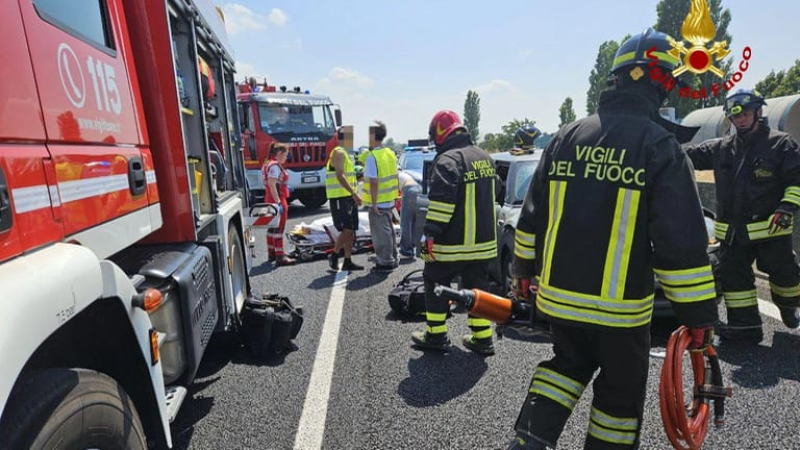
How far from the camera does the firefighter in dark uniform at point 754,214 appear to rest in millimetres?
3967

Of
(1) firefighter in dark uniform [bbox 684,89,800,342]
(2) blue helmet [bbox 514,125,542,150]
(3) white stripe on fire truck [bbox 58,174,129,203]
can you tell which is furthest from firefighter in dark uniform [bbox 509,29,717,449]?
(2) blue helmet [bbox 514,125,542,150]

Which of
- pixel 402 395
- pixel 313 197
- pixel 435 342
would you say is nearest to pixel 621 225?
pixel 402 395

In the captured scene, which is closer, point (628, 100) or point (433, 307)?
point (628, 100)

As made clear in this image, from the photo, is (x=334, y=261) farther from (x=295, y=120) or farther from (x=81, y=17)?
(x=295, y=120)

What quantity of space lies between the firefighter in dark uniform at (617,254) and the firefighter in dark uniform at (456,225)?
5.12ft

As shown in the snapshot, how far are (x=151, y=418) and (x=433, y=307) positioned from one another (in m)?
2.39

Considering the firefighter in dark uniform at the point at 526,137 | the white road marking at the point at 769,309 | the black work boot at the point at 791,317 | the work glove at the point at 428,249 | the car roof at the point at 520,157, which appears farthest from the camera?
the firefighter in dark uniform at the point at 526,137

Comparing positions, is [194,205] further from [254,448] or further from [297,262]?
[297,262]

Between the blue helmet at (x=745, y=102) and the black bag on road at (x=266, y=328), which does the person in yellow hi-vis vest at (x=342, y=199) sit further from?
the blue helmet at (x=745, y=102)

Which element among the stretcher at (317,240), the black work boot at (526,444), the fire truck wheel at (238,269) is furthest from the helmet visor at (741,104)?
the stretcher at (317,240)

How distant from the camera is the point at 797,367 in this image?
352 centimetres

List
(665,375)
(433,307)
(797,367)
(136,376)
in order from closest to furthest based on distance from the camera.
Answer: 1. (136,376)
2. (665,375)
3. (797,367)
4. (433,307)

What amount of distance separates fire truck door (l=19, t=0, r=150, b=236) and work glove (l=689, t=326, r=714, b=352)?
243cm

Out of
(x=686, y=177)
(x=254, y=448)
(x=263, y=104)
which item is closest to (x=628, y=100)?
(x=686, y=177)
